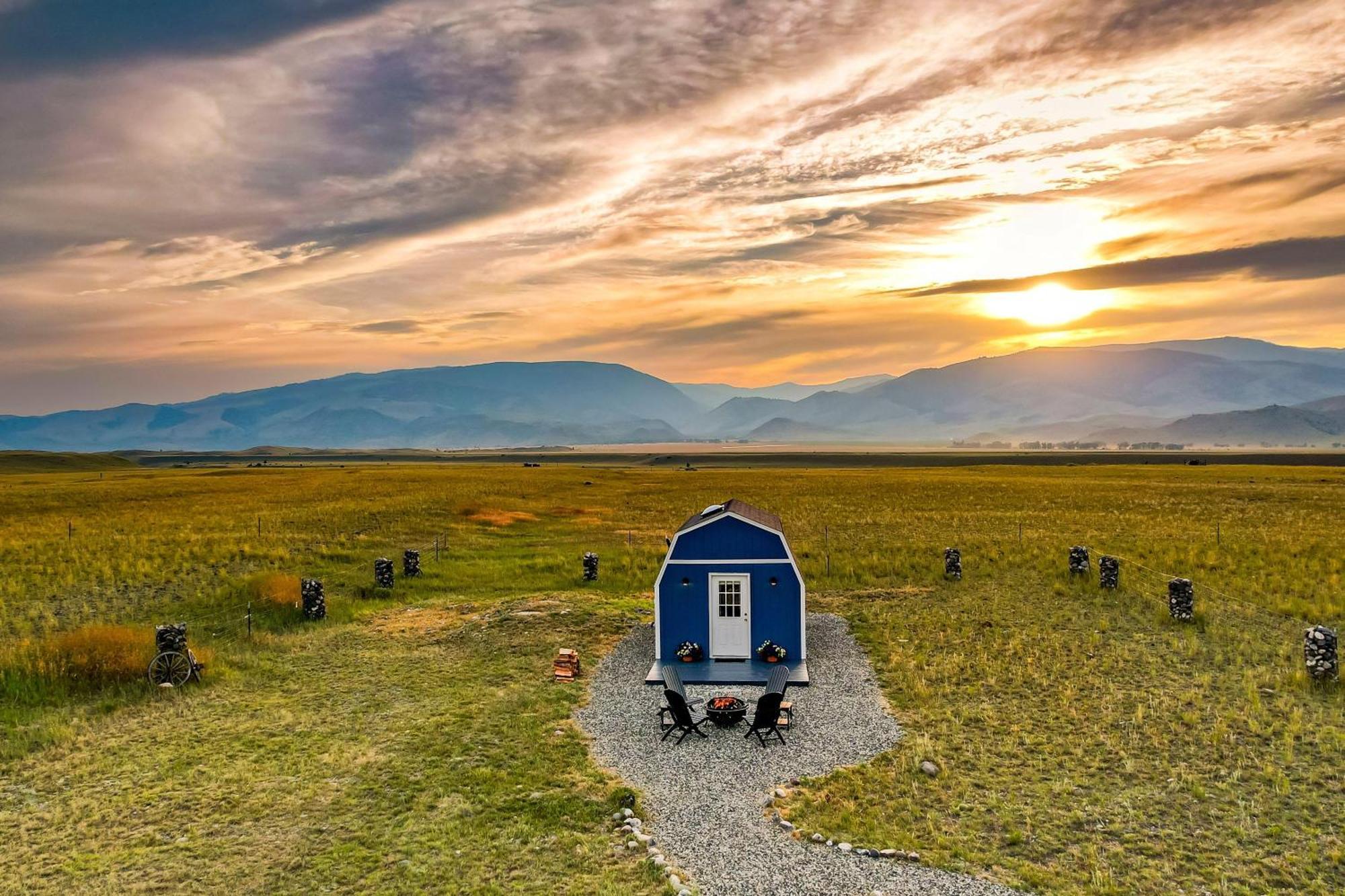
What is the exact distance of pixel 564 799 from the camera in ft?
42.3

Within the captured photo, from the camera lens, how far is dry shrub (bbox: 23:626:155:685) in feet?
64.5

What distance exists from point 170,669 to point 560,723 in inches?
445

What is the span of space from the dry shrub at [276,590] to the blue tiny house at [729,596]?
15575 millimetres

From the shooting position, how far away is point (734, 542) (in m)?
21.0

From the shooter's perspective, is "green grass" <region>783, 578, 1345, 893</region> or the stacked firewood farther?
the stacked firewood

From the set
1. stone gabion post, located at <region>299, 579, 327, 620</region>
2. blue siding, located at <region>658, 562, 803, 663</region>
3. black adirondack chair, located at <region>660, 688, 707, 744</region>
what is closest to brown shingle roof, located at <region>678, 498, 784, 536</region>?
blue siding, located at <region>658, 562, 803, 663</region>

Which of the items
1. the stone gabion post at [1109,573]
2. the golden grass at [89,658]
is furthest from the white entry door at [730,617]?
the stone gabion post at [1109,573]

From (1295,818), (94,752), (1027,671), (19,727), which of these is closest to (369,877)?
(94,752)

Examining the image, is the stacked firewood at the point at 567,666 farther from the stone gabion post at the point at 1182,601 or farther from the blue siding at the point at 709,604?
the stone gabion post at the point at 1182,601

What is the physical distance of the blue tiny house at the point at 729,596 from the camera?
2089 cm

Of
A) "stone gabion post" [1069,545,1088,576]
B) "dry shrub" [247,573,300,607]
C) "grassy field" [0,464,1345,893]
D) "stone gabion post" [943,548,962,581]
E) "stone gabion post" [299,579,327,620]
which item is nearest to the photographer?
"grassy field" [0,464,1345,893]

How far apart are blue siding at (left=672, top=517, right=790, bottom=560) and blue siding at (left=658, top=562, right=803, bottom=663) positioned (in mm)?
82

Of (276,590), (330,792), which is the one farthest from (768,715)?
(276,590)

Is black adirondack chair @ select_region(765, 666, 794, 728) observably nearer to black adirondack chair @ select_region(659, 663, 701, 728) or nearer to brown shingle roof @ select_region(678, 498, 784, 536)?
black adirondack chair @ select_region(659, 663, 701, 728)
